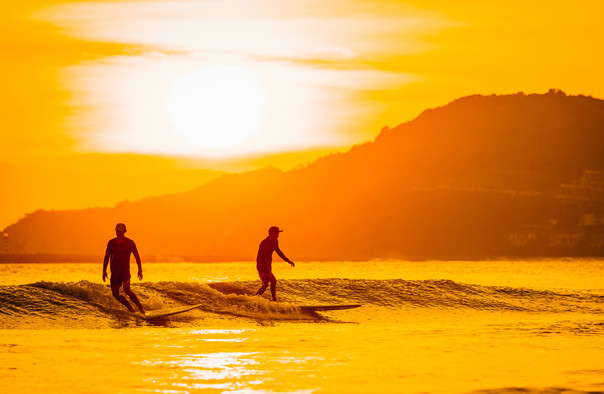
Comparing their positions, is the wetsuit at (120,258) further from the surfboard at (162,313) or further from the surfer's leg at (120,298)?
the surfboard at (162,313)

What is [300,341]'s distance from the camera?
68.3ft

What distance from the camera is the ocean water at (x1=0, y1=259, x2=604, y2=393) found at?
1543 cm

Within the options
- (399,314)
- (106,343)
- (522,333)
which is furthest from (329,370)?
(399,314)

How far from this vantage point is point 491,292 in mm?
34625

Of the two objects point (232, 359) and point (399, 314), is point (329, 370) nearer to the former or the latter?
point (232, 359)

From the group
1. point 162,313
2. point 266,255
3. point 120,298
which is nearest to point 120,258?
point 120,298

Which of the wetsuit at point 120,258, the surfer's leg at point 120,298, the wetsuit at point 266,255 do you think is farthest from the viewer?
the wetsuit at point 266,255

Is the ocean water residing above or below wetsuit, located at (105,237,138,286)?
below

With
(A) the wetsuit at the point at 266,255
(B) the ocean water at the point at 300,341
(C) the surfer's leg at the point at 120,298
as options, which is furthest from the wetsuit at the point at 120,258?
(A) the wetsuit at the point at 266,255

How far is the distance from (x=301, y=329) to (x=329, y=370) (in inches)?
272

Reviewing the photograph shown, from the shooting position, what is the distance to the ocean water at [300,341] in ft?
50.6

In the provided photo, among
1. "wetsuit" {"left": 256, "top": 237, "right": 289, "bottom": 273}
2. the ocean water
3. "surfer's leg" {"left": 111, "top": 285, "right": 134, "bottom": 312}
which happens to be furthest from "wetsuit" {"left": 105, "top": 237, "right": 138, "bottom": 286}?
"wetsuit" {"left": 256, "top": 237, "right": 289, "bottom": 273}

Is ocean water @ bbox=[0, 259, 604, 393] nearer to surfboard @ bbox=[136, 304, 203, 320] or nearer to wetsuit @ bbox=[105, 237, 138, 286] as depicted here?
surfboard @ bbox=[136, 304, 203, 320]

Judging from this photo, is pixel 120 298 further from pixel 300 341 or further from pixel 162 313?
pixel 300 341
